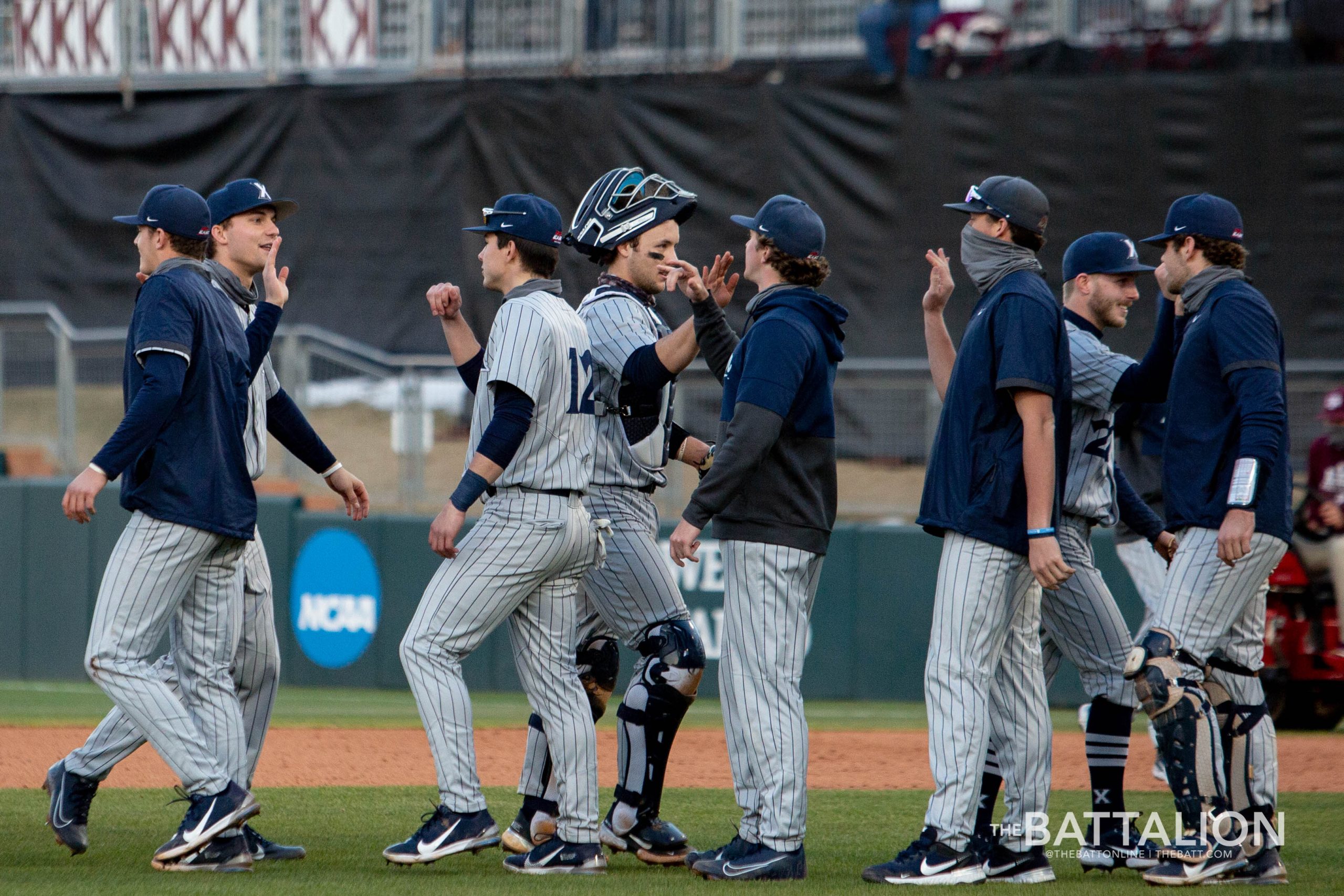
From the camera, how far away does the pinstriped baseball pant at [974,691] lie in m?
4.96

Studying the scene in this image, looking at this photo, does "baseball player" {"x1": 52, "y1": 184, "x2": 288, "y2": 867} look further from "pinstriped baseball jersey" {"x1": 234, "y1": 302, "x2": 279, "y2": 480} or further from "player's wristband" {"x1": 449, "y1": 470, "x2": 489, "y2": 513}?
"player's wristband" {"x1": 449, "y1": 470, "x2": 489, "y2": 513}

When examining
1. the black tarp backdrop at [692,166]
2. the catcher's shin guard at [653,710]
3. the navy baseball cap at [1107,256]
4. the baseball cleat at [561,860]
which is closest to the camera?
the baseball cleat at [561,860]

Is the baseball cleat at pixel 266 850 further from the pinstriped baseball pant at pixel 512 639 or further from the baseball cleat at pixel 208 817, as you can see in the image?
the pinstriped baseball pant at pixel 512 639

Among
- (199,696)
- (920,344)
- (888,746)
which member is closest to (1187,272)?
(199,696)

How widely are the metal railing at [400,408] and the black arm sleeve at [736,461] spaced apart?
6626mm

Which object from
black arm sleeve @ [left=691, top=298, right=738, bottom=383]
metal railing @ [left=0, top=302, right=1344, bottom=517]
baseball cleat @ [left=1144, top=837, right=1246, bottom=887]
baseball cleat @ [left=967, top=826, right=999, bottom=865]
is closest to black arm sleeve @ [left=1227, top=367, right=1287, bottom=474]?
baseball cleat @ [left=1144, top=837, right=1246, bottom=887]

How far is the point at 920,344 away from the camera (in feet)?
45.0

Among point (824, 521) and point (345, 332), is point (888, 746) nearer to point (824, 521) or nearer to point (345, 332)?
point (824, 521)

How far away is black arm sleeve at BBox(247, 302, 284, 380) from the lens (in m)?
5.50

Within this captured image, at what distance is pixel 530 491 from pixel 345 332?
1072 cm

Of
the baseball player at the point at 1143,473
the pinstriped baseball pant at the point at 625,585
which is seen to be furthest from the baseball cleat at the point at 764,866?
the baseball player at the point at 1143,473

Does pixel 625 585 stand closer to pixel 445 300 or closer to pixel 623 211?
pixel 445 300

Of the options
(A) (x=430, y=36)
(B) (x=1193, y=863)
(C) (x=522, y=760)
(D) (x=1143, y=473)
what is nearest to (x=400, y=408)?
(A) (x=430, y=36)

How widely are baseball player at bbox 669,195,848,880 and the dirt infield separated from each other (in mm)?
2467
